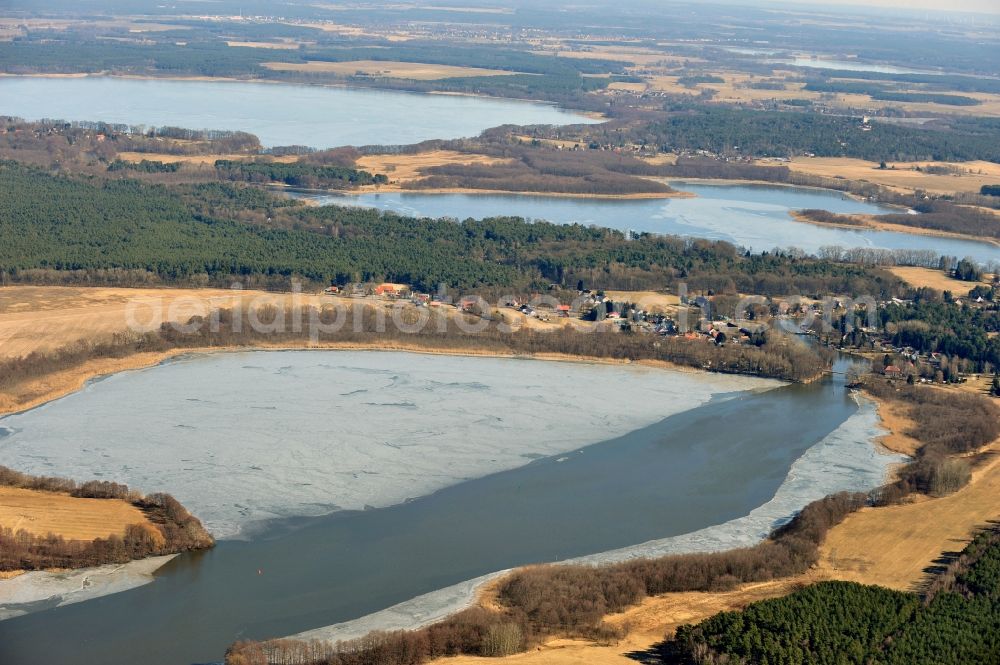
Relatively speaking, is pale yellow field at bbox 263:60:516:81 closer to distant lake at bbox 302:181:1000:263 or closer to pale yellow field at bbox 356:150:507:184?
pale yellow field at bbox 356:150:507:184

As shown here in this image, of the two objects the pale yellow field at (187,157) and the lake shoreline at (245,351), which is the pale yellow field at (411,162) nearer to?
the pale yellow field at (187,157)

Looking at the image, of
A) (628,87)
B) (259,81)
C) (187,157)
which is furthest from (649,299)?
(628,87)

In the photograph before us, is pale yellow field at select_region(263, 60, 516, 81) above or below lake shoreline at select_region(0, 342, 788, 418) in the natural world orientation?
above

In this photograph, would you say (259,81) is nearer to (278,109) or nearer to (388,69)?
(388,69)

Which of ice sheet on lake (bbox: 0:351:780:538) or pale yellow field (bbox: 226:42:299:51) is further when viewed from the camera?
pale yellow field (bbox: 226:42:299:51)

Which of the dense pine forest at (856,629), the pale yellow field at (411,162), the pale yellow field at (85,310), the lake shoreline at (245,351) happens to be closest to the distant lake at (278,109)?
the pale yellow field at (411,162)

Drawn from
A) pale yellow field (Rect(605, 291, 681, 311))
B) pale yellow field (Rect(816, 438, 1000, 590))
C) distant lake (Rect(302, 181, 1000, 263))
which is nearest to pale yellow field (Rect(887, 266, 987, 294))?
distant lake (Rect(302, 181, 1000, 263))

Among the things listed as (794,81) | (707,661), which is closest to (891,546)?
(707,661)
